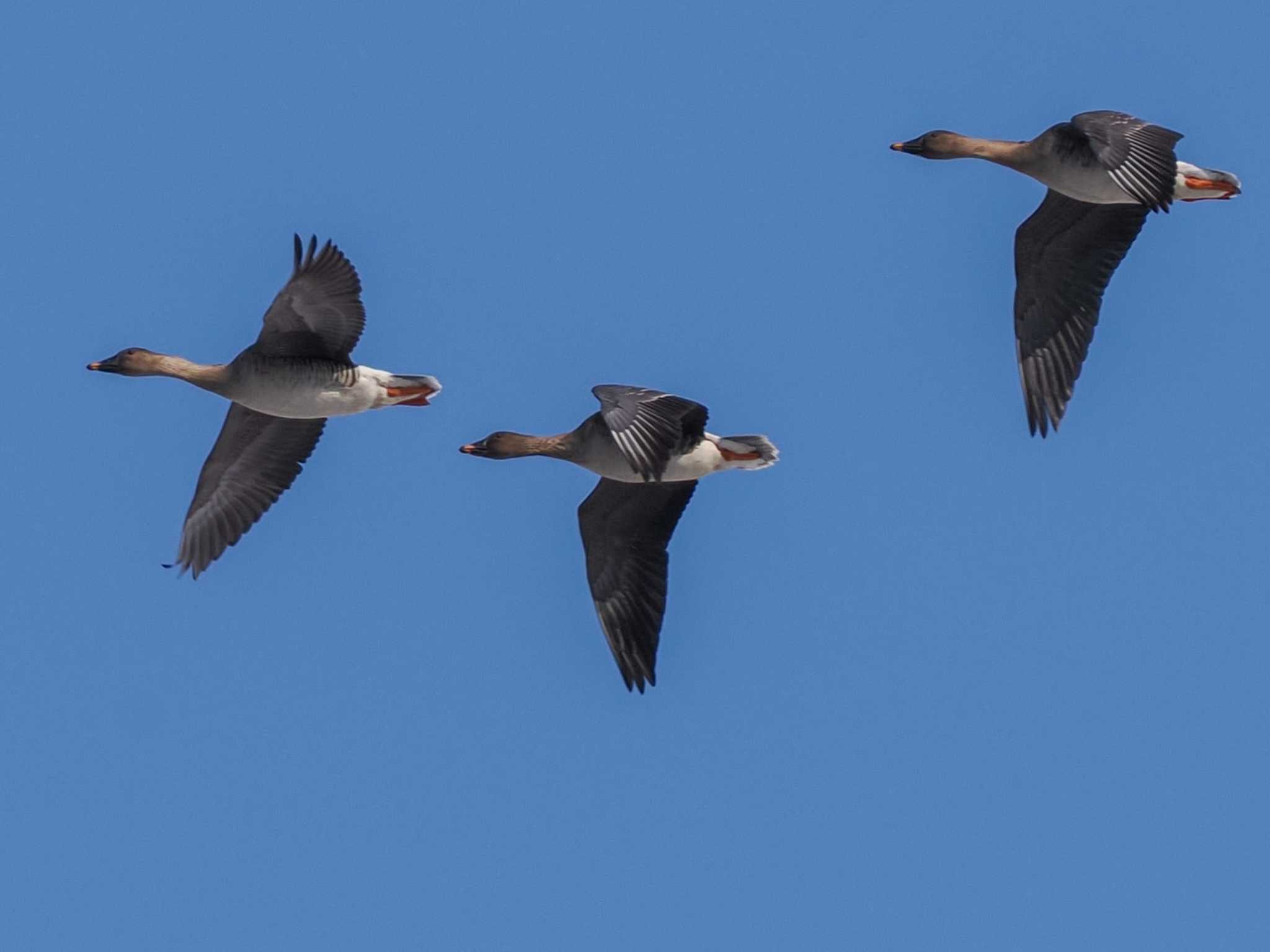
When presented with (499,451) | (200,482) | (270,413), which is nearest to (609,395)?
(499,451)

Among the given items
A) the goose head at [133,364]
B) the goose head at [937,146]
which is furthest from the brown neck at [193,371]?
the goose head at [937,146]

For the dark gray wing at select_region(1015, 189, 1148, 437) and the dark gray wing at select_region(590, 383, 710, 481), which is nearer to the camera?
the dark gray wing at select_region(590, 383, 710, 481)

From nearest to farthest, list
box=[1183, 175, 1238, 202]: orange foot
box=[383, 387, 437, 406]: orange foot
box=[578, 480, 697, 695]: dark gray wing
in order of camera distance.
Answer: box=[383, 387, 437, 406]: orange foot, box=[578, 480, 697, 695]: dark gray wing, box=[1183, 175, 1238, 202]: orange foot

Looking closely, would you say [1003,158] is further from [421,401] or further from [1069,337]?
[421,401]

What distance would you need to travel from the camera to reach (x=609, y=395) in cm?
1931

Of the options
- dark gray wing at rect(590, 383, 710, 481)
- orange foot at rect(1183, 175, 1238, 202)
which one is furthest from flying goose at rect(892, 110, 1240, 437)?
dark gray wing at rect(590, 383, 710, 481)

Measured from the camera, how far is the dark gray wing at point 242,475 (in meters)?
23.4

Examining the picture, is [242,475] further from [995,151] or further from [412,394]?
[995,151]

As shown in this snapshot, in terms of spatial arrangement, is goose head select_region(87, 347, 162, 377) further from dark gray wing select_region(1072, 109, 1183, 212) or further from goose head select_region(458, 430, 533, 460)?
dark gray wing select_region(1072, 109, 1183, 212)

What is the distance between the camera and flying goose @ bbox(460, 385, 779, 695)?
20.8 metres

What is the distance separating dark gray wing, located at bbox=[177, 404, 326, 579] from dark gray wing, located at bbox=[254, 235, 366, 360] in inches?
91.7

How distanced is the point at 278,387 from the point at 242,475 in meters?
2.53

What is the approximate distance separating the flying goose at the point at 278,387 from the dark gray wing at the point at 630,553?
6.35 feet

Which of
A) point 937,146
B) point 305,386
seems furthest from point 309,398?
point 937,146
